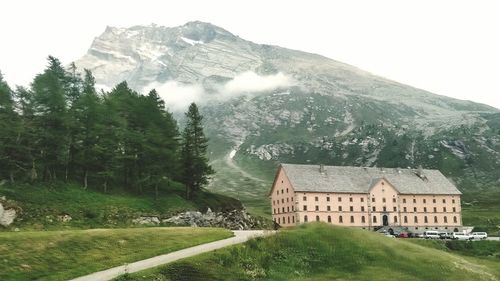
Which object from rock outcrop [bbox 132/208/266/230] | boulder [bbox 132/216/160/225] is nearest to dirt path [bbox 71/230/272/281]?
boulder [bbox 132/216/160/225]

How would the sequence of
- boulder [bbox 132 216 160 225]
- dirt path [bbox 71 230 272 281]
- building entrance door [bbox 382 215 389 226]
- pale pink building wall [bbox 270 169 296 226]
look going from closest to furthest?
dirt path [bbox 71 230 272 281] → boulder [bbox 132 216 160 225] → pale pink building wall [bbox 270 169 296 226] → building entrance door [bbox 382 215 389 226]

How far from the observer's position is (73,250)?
1404 inches

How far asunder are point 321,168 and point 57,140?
81714 millimetres

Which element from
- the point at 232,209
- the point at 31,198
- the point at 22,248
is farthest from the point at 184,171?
the point at 22,248

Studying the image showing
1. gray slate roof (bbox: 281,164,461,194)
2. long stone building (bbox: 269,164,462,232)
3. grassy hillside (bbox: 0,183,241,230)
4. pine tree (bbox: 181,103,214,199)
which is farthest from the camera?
gray slate roof (bbox: 281,164,461,194)

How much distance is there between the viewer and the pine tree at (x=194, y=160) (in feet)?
315

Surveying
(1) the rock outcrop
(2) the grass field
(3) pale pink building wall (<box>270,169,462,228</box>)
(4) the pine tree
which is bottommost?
(3) pale pink building wall (<box>270,169,462,228</box>)

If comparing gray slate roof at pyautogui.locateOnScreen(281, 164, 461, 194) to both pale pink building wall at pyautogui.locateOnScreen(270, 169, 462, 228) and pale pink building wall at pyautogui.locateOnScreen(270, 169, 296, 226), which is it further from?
pale pink building wall at pyautogui.locateOnScreen(270, 169, 296, 226)

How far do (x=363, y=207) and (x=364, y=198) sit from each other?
2480mm

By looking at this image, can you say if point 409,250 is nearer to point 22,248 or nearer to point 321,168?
point 22,248

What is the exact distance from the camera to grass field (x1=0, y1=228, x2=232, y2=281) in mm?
31422

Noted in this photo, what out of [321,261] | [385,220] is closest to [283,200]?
[385,220]

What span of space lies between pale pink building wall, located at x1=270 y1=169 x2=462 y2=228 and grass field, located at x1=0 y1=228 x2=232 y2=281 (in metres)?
90.3

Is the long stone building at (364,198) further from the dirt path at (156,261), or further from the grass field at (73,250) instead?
the grass field at (73,250)
